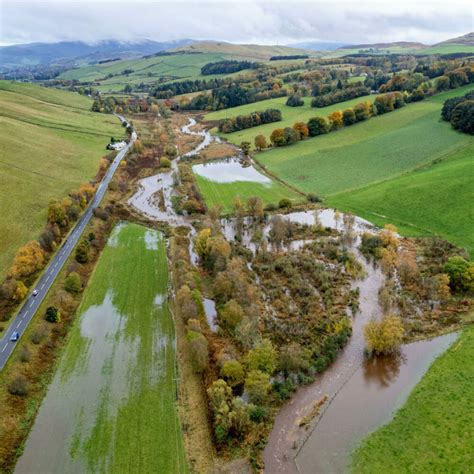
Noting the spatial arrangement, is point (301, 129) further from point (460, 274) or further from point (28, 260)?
point (28, 260)

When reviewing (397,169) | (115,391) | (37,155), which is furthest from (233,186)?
(115,391)

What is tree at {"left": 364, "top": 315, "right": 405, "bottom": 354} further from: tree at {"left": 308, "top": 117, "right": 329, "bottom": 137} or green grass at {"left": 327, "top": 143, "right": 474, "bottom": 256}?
tree at {"left": 308, "top": 117, "right": 329, "bottom": 137}

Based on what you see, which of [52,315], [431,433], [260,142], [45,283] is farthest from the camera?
[260,142]

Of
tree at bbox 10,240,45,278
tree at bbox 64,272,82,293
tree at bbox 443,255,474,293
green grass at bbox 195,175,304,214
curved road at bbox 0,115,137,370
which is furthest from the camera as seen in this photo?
green grass at bbox 195,175,304,214

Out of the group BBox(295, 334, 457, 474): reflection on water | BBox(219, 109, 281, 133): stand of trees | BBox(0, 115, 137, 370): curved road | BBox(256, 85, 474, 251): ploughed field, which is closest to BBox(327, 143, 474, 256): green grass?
BBox(256, 85, 474, 251): ploughed field

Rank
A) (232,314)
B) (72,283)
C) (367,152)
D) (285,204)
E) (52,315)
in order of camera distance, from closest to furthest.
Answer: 1. (232,314)
2. (52,315)
3. (72,283)
4. (285,204)
5. (367,152)

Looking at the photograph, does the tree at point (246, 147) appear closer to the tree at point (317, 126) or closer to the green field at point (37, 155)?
the tree at point (317, 126)
